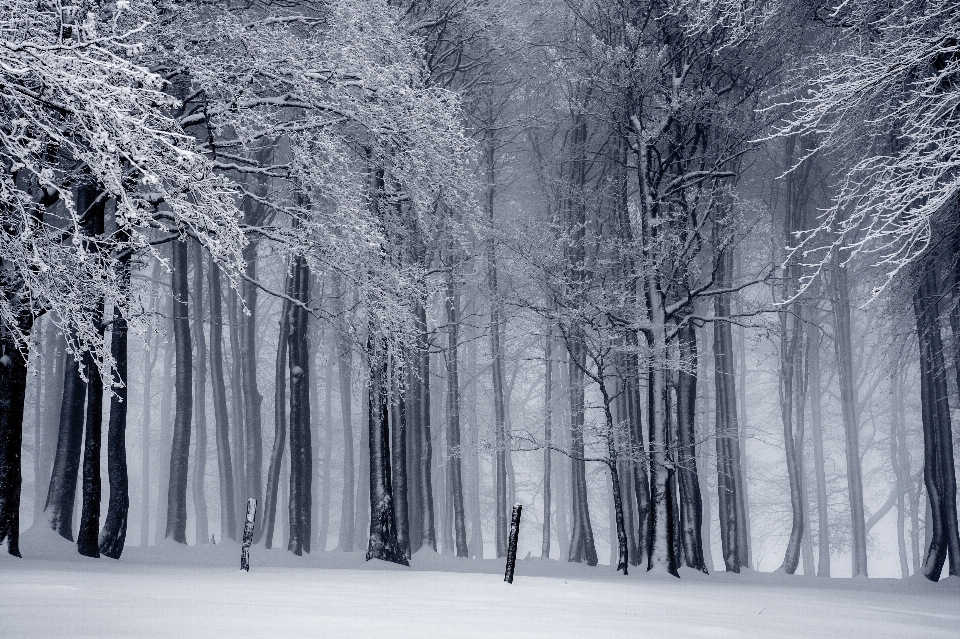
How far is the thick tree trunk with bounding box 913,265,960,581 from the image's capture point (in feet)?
63.9

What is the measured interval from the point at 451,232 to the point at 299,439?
6412 millimetres

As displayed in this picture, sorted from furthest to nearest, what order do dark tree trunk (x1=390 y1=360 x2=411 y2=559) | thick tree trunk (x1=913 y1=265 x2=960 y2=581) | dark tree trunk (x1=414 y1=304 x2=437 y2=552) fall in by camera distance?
dark tree trunk (x1=414 y1=304 x2=437 y2=552) → thick tree trunk (x1=913 y1=265 x2=960 y2=581) → dark tree trunk (x1=390 y1=360 x2=411 y2=559)

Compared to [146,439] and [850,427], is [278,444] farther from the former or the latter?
[850,427]

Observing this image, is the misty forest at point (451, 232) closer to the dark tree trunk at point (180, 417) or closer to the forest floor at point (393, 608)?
the dark tree trunk at point (180, 417)

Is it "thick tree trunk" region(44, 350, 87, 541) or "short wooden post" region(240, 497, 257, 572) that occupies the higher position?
"thick tree trunk" region(44, 350, 87, 541)

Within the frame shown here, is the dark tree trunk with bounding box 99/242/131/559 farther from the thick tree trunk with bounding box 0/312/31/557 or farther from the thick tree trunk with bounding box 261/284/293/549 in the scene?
the thick tree trunk with bounding box 261/284/293/549

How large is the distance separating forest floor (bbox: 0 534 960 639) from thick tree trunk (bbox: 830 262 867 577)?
13305 mm

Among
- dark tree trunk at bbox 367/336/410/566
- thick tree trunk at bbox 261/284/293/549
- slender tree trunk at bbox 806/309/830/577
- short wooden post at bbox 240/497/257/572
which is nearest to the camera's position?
short wooden post at bbox 240/497/257/572

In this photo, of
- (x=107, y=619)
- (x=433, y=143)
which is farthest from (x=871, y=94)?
(x=107, y=619)

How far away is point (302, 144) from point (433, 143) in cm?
189

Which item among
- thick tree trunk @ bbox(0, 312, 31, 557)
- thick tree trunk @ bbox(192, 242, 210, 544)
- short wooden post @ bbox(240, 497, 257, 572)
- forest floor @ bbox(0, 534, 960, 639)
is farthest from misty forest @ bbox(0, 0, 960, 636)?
short wooden post @ bbox(240, 497, 257, 572)

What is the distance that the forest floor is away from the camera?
18.4 feet

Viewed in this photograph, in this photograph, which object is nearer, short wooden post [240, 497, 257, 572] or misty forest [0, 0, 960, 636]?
misty forest [0, 0, 960, 636]

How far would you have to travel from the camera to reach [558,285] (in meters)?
18.5
